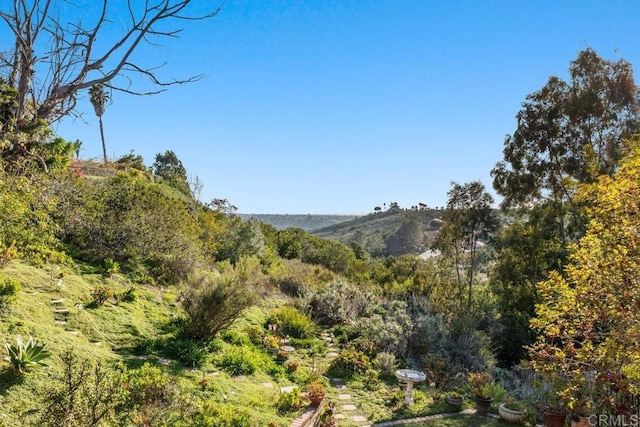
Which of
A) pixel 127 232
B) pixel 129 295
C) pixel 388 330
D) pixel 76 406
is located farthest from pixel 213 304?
pixel 388 330

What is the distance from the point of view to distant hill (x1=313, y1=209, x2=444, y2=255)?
4757 cm

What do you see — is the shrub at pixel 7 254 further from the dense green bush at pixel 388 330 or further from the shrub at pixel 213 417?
the dense green bush at pixel 388 330

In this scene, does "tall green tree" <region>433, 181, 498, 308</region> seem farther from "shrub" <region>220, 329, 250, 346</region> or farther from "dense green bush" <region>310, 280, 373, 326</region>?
"shrub" <region>220, 329, 250, 346</region>

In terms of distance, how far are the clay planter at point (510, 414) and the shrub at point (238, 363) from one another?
155 inches

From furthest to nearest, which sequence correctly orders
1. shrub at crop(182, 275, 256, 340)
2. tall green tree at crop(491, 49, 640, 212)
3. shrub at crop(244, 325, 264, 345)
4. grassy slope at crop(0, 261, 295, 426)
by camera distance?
tall green tree at crop(491, 49, 640, 212), shrub at crop(244, 325, 264, 345), shrub at crop(182, 275, 256, 340), grassy slope at crop(0, 261, 295, 426)

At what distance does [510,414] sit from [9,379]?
6.52 metres

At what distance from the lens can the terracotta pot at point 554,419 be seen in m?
5.80

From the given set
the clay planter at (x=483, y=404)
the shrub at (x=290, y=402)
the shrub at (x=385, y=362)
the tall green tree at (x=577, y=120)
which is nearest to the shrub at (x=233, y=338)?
the shrub at (x=290, y=402)

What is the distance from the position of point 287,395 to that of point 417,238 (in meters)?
41.2

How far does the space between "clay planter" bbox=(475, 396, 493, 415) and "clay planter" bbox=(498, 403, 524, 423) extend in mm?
211

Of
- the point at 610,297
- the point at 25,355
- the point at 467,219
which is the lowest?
the point at 25,355

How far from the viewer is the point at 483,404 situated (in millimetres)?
6582

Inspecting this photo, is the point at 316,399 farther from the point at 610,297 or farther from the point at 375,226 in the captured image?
the point at 375,226

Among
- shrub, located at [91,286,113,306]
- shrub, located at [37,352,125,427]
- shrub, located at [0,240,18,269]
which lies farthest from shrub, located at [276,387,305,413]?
shrub, located at [0,240,18,269]
